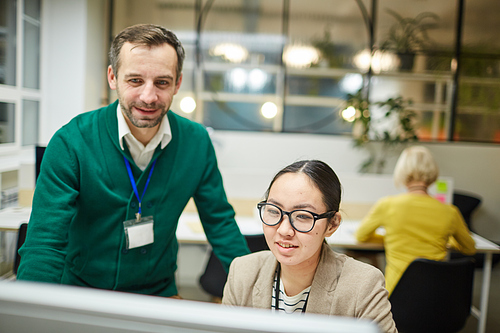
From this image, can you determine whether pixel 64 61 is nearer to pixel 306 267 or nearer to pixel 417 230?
pixel 417 230

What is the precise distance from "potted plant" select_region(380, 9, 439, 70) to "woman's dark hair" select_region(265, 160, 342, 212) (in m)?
4.71

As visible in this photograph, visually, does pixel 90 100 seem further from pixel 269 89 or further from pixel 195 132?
pixel 195 132

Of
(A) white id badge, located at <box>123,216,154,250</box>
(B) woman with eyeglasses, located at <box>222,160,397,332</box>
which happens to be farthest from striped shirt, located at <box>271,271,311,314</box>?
(A) white id badge, located at <box>123,216,154,250</box>

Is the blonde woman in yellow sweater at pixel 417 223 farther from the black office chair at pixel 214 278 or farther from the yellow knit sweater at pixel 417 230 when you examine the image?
the black office chair at pixel 214 278

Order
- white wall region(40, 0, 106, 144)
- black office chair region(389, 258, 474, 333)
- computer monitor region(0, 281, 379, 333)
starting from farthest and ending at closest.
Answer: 1. white wall region(40, 0, 106, 144)
2. black office chair region(389, 258, 474, 333)
3. computer monitor region(0, 281, 379, 333)

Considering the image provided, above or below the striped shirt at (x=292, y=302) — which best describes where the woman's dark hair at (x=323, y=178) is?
above

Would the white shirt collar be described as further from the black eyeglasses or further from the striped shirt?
the striped shirt

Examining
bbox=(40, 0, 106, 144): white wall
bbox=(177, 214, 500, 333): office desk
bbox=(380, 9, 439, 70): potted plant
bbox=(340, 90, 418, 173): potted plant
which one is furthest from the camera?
bbox=(380, 9, 439, 70): potted plant

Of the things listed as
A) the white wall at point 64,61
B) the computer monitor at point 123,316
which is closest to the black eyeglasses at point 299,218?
the computer monitor at point 123,316

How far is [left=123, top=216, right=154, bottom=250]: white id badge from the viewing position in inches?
54.4

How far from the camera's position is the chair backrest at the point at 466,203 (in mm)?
4734

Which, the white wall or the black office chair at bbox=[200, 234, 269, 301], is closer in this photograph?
the black office chair at bbox=[200, 234, 269, 301]

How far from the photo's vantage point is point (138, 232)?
4.54ft

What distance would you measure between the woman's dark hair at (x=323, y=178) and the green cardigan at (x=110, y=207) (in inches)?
13.7
